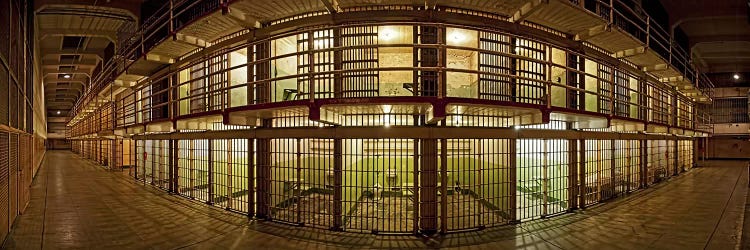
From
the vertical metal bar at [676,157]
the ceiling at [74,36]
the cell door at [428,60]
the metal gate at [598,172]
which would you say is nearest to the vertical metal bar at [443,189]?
the cell door at [428,60]

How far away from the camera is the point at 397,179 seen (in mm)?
8195

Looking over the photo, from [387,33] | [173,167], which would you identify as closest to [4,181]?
[173,167]

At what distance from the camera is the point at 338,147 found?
676 cm

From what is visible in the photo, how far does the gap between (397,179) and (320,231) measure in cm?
238

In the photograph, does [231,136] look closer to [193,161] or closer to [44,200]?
[193,161]

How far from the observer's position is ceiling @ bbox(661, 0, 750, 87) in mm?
14239

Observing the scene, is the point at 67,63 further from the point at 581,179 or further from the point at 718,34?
the point at 718,34

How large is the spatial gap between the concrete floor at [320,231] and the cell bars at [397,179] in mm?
466

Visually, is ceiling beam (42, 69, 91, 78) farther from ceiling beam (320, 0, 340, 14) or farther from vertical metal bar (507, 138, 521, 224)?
vertical metal bar (507, 138, 521, 224)

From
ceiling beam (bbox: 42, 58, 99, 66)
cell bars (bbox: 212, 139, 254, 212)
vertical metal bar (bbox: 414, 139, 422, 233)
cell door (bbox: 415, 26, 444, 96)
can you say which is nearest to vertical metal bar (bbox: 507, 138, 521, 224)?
cell door (bbox: 415, 26, 444, 96)

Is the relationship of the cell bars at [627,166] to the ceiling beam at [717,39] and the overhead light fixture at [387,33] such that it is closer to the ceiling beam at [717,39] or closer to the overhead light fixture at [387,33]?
the overhead light fixture at [387,33]

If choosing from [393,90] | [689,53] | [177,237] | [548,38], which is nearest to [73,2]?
[177,237]

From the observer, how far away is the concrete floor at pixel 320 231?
19.3 feet

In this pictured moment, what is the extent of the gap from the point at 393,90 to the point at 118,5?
11.6m
